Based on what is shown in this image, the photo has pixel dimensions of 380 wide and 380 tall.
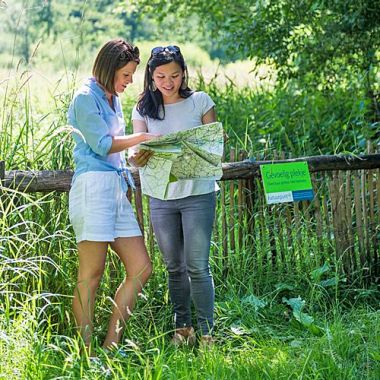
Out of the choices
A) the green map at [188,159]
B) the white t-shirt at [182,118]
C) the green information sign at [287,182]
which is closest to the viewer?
the green map at [188,159]

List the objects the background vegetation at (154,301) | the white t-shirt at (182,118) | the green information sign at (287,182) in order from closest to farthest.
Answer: the background vegetation at (154,301), the white t-shirt at (182,118), the green information sign at (287,182)

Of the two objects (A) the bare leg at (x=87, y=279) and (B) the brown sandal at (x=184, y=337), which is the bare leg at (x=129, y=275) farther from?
(B) the brown sandal at (x=184, y=337)

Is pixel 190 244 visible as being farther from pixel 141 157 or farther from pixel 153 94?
pixel 153 94

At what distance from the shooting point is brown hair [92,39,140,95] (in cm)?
430

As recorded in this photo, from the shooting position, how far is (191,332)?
4703mm

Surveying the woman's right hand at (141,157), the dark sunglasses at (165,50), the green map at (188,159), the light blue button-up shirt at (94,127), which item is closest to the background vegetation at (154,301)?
the light blue button-up shirt at (94,127)

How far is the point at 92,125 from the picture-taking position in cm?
423

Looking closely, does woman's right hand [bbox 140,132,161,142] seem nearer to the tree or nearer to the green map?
the green map

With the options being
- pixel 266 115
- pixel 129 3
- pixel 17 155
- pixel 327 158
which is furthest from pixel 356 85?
pixel 17 155

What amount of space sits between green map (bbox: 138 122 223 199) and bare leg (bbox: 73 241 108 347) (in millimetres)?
470

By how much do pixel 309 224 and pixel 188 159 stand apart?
1.50 meters

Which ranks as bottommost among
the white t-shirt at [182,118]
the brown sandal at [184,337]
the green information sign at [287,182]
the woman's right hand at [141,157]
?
the brown sandal at [184,337]

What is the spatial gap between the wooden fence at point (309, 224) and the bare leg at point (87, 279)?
1.24 meters

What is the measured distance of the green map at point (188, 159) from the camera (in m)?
4.47
